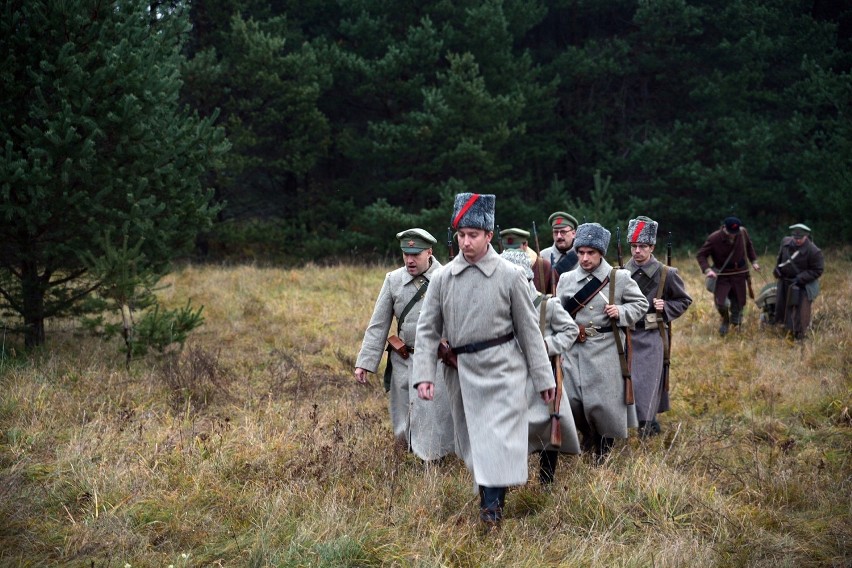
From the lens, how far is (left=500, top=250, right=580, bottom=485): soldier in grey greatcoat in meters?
5.50

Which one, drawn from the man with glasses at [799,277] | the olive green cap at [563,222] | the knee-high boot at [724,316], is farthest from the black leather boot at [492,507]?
the knee-high boot at [724,316]

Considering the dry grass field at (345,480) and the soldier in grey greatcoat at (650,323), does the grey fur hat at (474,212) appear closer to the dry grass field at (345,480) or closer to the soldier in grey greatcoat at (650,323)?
the dry grass field at (345,480)

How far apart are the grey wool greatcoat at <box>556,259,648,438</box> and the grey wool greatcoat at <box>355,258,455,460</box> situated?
1147 millimetres

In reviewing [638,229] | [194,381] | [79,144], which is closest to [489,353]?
[638,229]

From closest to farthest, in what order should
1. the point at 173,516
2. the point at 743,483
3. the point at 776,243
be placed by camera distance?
1. the point at 173,516
2. the point at 743,483
3. the point at 776,243

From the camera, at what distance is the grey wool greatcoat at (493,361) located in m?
4.98

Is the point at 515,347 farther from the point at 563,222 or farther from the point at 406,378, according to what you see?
the point at 563,222

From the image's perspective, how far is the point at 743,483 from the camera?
5758 mm

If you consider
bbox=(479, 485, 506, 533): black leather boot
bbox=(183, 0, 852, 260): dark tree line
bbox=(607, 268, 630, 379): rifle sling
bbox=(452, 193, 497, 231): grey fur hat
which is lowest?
bbox=(479, 485, 506, 533): black leather boot

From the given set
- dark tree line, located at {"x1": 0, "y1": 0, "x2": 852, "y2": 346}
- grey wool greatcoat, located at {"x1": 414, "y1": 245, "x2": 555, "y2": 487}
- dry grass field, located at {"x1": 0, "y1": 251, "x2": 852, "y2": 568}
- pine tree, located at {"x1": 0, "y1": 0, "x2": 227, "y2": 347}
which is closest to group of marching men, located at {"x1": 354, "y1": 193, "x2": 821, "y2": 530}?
grey wool greatcoat, located at {"x1": 414, "y1": 245, "x2": 555, "y2": 487}

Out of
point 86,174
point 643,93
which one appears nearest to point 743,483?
point 86,174

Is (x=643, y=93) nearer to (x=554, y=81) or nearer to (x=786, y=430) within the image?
(x=554, y=81)

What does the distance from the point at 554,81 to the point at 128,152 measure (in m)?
18.1

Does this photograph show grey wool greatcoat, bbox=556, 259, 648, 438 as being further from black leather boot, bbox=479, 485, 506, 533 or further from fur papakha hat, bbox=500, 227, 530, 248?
black leather boot, bbox=479, 485, 506, 533
